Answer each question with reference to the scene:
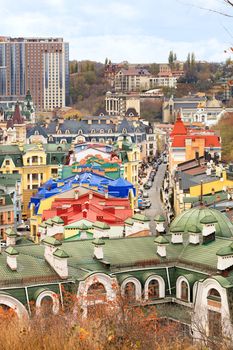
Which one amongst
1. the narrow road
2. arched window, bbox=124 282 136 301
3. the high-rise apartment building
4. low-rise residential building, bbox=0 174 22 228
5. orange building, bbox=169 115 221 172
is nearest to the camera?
arched window, bbox=124 282 136 301

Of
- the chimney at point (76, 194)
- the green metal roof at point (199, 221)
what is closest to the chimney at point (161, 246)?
the green metal roof at point (199, 221)

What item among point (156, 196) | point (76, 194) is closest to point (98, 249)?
point (76, 194)

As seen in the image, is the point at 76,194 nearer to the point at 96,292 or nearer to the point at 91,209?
the point at 91,209

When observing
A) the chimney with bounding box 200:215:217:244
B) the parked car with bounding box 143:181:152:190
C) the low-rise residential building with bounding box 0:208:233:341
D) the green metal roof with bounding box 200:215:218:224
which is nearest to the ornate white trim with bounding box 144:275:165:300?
the low-rise residential building with bounding box 0:208:233:341

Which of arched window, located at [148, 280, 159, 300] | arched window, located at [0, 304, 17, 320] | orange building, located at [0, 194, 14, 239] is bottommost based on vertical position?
orange building, located at [0, 194, 14, 239]

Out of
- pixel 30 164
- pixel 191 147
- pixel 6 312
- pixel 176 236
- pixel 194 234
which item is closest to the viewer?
pixel 6 312

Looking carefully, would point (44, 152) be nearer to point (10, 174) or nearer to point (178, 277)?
point (10, 174)

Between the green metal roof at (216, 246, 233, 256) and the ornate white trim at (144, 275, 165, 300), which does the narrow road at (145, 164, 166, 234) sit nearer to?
the ornate white trim at (144, 275, 165, 300)

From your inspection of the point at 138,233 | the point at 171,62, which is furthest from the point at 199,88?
the point at 138,233
